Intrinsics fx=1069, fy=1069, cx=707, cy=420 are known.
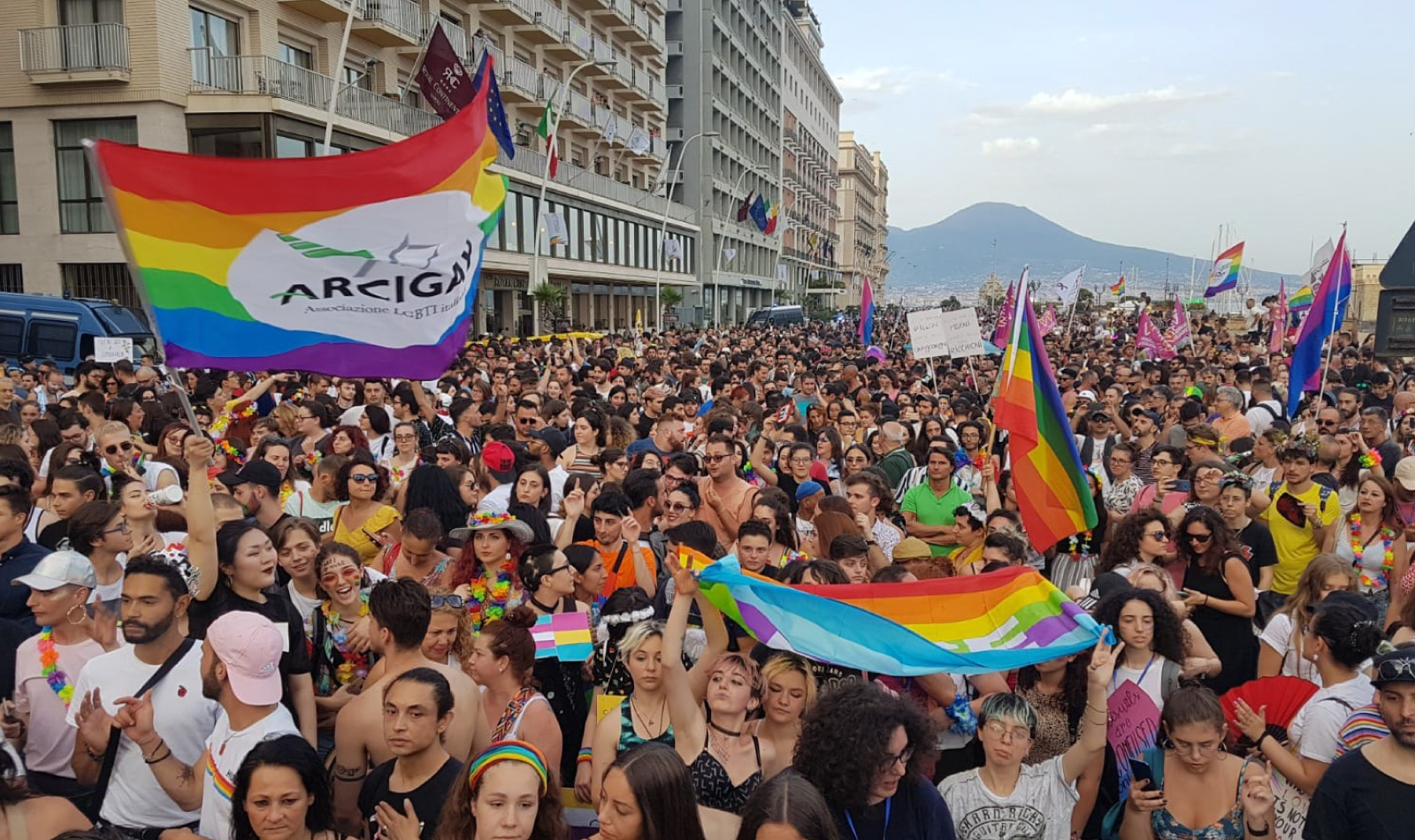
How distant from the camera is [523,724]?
395 cm

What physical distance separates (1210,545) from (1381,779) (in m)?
2.68

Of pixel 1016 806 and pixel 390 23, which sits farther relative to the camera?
pixel 390 23

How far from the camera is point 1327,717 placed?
376cm

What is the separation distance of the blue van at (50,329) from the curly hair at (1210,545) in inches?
716

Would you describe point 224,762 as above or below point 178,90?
below

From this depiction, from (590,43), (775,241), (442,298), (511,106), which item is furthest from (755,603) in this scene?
(775,241)

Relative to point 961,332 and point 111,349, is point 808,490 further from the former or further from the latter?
point 111,349

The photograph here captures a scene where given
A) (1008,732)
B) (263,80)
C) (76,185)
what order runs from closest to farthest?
1. (1008,732)
2. (76,185)
3. (263,80)

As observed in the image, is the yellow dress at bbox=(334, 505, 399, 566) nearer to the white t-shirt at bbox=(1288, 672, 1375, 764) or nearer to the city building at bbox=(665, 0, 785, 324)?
the white t-shirt at bbox=(1288, 672, 1375, 764)

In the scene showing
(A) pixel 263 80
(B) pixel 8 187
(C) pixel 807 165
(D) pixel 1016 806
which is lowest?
(D) pixel 1016 806

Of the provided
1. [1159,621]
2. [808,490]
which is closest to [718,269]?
[808,490]

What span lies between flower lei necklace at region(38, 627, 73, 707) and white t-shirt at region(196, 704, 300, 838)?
0.72 m

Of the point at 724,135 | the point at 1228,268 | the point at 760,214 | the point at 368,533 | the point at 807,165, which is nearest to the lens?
the point at 368,533

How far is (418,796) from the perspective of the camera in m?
3.46
